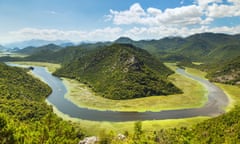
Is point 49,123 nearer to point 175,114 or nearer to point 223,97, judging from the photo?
point 175,114

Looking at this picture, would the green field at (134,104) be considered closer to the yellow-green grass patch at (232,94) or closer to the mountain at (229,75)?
the yellow-green grass patch at (232,94)

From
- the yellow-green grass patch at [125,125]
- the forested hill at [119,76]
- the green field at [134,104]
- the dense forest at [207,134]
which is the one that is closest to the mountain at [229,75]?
the green field at [134,104]

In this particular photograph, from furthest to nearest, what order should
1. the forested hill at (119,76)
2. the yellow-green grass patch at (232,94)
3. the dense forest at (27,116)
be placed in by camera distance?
1. the forested hill at (119,76)
2. the yellow-green grass patch at (232,94)
3. the dense forest at (27,116)

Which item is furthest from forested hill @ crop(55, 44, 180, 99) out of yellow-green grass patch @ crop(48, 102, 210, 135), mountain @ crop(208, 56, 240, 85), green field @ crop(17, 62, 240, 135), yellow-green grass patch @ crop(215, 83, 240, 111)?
mountain @ crop(208, 56, 240, 85)

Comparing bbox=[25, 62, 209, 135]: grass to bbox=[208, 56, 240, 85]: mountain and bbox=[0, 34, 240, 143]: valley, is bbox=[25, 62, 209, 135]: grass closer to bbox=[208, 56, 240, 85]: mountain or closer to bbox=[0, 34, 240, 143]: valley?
bbox=[0, 34, 240, 143]: valley

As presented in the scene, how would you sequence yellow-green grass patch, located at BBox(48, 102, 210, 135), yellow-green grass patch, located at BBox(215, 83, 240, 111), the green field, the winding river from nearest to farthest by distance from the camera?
yellow-green grass patch, located at BBox(48, 102, 210, 135) < the green field < the winding river < yellow-green grass patch, located at BBox(215, 83, 240, 111)

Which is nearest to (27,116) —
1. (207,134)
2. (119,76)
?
(207,134)
